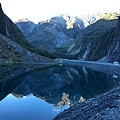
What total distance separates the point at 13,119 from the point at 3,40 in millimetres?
155374

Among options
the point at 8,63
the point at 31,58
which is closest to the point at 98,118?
the point at 8,63

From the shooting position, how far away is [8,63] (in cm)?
15725

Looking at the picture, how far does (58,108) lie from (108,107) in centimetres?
1586

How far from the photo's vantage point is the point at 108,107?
28.4 m

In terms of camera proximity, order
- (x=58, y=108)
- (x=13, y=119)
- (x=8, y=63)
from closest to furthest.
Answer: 1. (x=13, y=119)
2. (x=58, y=108)
3. (x=8, y=63)

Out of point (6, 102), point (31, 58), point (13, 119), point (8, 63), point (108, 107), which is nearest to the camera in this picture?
point (108, 107)

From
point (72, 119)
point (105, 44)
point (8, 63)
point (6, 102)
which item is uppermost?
point (72, 119)

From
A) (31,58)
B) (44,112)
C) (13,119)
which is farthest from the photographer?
(31,58)

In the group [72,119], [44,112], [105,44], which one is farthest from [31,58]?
[72,119]

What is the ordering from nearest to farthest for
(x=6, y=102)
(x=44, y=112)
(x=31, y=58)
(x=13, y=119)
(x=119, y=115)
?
1. (x=119, y=115)
2. (x=13, y=119)
3. (x=44, y=112)
4. (x=6, y=102)
5. (x=31, y=58)

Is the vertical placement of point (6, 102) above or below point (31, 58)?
above

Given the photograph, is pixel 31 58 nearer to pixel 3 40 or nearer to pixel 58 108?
pixel 3 40

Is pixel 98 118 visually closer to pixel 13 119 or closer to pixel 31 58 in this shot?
pixel 13 119

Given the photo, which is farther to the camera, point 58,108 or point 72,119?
point 58,108
